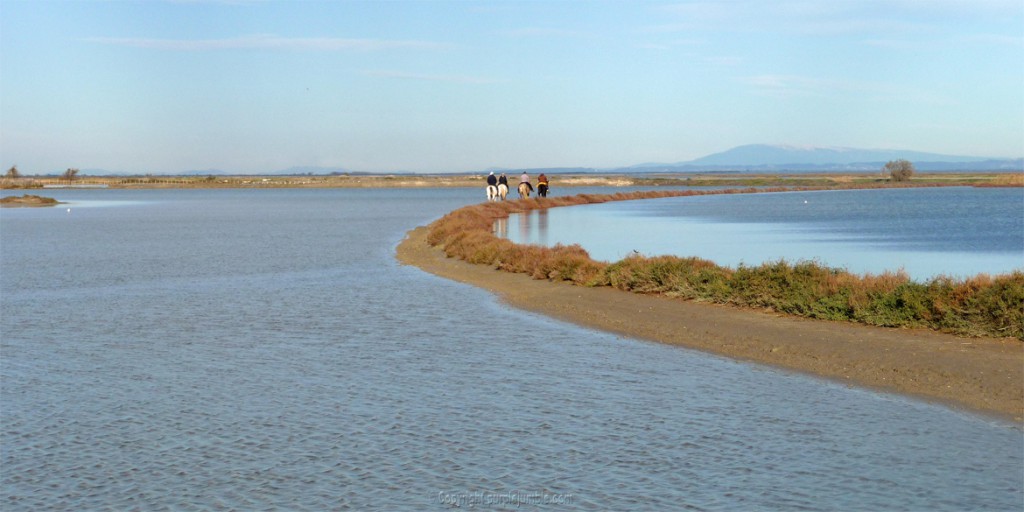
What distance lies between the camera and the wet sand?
41.5ft

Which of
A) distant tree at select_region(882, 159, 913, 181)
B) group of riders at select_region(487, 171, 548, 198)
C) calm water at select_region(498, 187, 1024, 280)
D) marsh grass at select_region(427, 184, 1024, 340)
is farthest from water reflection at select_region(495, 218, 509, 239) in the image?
distant tree at select_region(882, 159, 913, 181)

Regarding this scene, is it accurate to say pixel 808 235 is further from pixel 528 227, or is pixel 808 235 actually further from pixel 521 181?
pixel 521 181

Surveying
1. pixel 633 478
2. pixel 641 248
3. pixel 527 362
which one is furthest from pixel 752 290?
pixel 641 248

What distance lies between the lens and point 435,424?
37.7 ft

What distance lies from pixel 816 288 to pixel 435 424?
903 centimetres

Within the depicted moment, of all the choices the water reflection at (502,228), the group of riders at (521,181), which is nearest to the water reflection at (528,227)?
the water reflection at (502,228)

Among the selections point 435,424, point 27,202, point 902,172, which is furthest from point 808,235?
point 902,172

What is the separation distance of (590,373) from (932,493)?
5814 mm

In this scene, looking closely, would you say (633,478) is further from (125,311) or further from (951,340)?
(125,311)

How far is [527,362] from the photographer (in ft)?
49.5

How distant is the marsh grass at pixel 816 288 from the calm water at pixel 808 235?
3274 millimetres

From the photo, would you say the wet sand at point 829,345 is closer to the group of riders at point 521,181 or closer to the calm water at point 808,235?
the calm water at point 808,235

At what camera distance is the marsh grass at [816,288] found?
1527 cm

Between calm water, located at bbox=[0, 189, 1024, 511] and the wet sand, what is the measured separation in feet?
2.04
